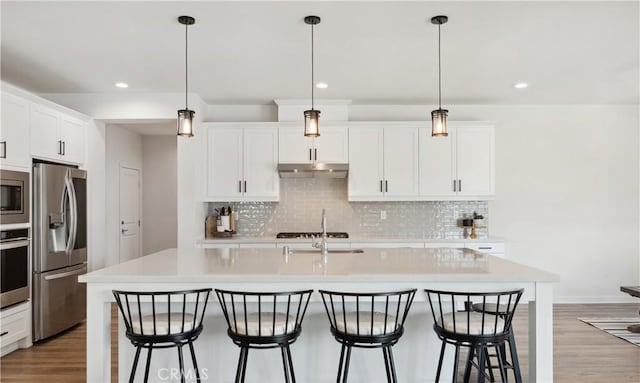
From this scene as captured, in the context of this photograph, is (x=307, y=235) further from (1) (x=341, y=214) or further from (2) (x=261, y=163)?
(2) (x=261, y=163)

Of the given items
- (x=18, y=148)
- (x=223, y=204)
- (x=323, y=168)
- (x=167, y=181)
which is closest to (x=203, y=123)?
(x=223, y=204)

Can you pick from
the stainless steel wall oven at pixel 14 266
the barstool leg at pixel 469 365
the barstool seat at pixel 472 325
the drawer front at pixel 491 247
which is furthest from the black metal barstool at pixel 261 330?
the drawer front at pixel 491 247

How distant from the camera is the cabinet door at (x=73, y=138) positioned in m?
4.50

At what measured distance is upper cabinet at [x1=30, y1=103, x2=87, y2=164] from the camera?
4059mm

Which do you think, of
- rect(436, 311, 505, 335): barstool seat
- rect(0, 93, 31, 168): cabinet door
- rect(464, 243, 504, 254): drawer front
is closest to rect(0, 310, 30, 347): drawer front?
rect(0, 93, 31, 168): cabinet door

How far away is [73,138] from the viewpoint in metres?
4.67

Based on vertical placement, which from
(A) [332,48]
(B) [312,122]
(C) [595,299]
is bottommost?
(C) [595,299]

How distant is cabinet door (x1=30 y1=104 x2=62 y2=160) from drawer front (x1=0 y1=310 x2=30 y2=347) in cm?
143

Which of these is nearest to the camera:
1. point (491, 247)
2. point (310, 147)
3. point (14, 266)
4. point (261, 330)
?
point (261, 330)

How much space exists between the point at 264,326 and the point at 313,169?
3.04 meters

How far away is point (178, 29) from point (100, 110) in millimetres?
2384

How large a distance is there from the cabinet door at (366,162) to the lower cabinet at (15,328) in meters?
3.48

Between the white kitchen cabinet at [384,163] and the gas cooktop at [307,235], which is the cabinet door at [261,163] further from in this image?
the white kitchen cabinet at [384,163]

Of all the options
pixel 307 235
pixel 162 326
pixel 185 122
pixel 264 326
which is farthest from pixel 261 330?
pixel 307 235
